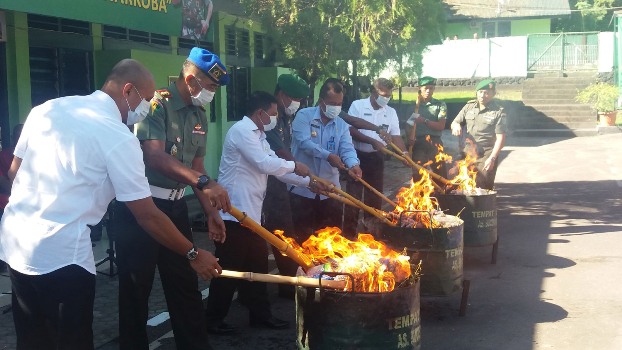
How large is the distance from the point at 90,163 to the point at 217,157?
37.8ft

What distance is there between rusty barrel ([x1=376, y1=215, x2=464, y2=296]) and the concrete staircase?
75.7 ft

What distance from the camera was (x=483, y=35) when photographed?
42.4m

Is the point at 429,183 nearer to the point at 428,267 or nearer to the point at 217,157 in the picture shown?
the point at 428,267

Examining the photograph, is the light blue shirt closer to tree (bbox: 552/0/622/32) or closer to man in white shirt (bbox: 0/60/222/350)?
man in white shirt (bbox: 0/60/222/350)

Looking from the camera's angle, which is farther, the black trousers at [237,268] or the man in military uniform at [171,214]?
the black trousers at [237,268]

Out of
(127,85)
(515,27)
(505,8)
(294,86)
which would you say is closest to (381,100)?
(294,86)

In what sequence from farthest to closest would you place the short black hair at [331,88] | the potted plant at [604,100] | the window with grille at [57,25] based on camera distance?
the potted plant at [604,100] → the window with grille at [57,25] → the short black hair at [331,88]

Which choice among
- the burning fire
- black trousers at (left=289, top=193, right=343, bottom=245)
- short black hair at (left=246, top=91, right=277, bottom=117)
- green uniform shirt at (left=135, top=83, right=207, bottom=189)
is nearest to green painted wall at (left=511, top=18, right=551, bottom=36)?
black trousers at (left=289, top=193, right=343, bottom=245)

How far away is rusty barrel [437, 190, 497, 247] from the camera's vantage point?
8289 mm

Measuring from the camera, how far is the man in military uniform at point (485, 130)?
33.6ft

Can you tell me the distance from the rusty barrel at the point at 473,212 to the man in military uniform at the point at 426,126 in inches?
87.4

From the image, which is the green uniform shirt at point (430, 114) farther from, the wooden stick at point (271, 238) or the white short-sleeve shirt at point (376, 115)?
the wooden stick at point (271, 238)

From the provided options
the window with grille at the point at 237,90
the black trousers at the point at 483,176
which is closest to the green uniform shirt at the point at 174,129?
the black trousers at the point at 483,176

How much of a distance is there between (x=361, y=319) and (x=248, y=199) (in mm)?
2221
